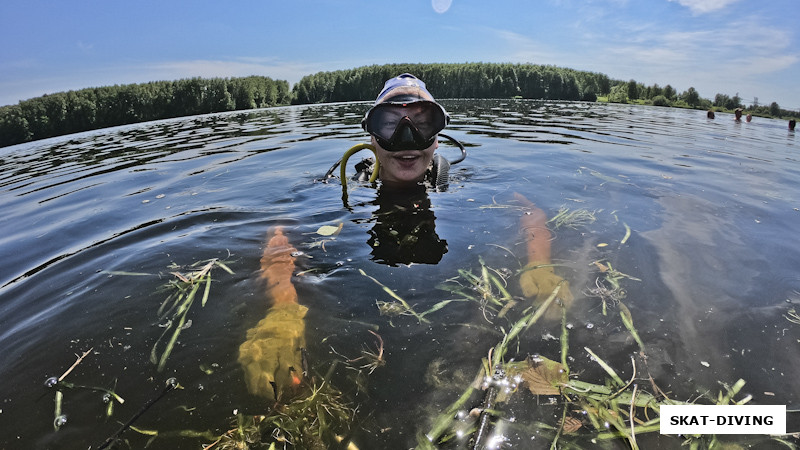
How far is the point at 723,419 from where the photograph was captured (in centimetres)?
145

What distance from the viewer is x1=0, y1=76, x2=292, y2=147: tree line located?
32.5 m

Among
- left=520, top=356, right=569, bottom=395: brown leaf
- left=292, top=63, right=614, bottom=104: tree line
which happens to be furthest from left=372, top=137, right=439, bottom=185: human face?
left=292, top=63, right=614, bottom=104: tree line

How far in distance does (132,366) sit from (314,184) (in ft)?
13.7

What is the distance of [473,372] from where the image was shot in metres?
1.70

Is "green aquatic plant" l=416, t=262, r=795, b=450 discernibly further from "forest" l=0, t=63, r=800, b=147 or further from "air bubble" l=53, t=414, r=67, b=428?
"forest" l=0, t=63, r=800, b=147

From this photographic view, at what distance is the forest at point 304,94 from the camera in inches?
1303

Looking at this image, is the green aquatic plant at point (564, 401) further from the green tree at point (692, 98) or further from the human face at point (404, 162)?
the green tree at point (692, 98)

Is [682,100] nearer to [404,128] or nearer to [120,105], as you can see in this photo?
[404,128]

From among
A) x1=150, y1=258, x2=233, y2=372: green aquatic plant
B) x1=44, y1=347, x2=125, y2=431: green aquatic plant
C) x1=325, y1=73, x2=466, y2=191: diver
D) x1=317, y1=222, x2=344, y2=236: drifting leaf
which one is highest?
x1=325, y1=73, x2=466, y2=191: diver

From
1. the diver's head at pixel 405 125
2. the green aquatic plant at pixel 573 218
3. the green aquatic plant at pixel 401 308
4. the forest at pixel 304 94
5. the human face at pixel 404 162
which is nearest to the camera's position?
the green aquatic plant at pixel 401 308

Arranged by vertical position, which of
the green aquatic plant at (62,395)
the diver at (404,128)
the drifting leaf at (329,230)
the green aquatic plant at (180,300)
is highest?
the diver at (404,128)

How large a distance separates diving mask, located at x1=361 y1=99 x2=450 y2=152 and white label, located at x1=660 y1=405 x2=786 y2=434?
3444mm

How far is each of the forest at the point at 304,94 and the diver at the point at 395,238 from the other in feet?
115

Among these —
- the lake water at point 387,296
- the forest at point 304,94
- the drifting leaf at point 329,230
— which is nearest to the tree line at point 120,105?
the forest at point 304,94
